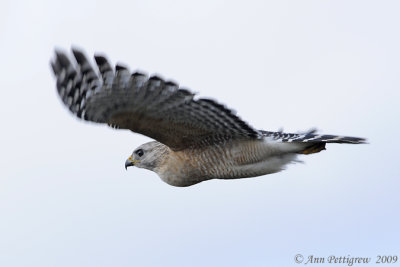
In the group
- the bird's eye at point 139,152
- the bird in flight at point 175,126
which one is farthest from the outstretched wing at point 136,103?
the bird's eye at point 139,152

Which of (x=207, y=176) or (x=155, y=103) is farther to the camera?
(x=207, y=176)

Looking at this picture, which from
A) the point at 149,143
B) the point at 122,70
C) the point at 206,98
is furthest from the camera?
the point at 149,143

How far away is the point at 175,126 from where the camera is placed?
959 cm

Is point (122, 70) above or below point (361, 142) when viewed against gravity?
above

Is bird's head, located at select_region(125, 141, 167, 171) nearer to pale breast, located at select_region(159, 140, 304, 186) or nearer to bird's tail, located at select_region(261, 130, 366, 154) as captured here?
pale breast, located at select_region(159, 140, 304, 186)

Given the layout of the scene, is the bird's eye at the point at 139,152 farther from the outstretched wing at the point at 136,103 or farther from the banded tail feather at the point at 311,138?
the banded tail feather at the point at 311,138

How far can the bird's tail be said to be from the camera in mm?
10016

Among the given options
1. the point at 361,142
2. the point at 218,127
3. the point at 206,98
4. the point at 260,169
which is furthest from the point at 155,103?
the point at 361,142

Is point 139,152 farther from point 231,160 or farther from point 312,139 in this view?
point 312,139

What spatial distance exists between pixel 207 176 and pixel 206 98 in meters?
1.65

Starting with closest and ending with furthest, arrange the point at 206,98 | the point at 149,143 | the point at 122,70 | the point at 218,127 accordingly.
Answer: the point at 122,70, the point at 206,98, the point at 218,127, the point at 149,143

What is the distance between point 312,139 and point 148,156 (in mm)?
2272

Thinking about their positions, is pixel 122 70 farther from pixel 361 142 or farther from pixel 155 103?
pixel 361 142

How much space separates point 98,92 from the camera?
28.7 ft
